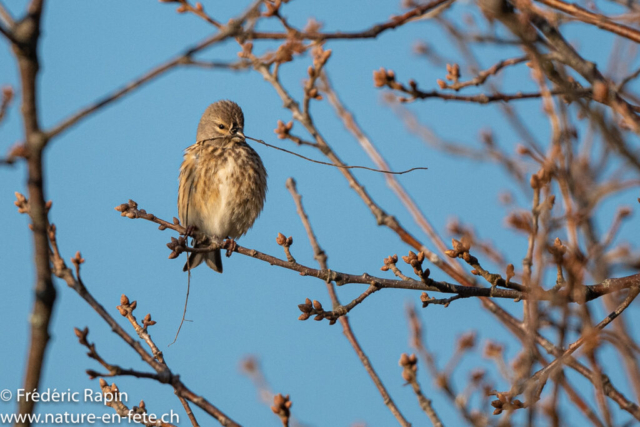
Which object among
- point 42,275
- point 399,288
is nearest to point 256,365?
point 399,288

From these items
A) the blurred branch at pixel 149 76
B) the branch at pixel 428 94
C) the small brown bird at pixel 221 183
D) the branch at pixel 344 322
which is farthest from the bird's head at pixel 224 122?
the blurred branch at pixel 149 76

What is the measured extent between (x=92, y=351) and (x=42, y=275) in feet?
3.97

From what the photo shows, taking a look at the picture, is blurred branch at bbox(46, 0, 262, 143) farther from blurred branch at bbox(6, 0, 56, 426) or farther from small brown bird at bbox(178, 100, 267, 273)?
small brown bird at bbox(178, 100, 267, 273)

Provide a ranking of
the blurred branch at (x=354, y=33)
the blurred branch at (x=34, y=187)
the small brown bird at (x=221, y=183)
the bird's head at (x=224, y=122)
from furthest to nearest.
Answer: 1. the bird's head at (x=224, y=122)
2. the small brown bird at (x=221, y=183)
3. the blurred branch at (x=354, y=33)
4. the blurred branch at (x=34, y=187)

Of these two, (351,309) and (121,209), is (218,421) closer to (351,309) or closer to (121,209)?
(351,309)

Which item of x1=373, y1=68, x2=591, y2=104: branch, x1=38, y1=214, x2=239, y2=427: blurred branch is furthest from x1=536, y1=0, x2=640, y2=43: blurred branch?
x1=38, y1=214, x2=239, y2=427: blurred branch

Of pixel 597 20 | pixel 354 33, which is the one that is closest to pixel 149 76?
pixel 354 33

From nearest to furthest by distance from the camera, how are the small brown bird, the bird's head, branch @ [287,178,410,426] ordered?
branch @ [287,178,410,426] → the small brown bird → the bird's head

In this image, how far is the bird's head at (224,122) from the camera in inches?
308

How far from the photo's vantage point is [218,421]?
9.87ft

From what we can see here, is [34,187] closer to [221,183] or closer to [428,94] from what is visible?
[428,94]

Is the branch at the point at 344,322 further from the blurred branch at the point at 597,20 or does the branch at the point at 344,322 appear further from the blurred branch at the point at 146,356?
the blurred branch at the point at 597,20

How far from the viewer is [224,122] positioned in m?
7.89

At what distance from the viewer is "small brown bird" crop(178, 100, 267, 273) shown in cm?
735
